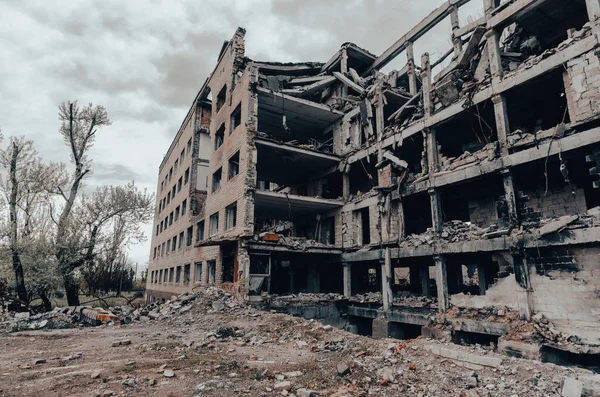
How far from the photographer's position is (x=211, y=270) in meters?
19.2

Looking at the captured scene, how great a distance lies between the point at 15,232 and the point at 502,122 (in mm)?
23724

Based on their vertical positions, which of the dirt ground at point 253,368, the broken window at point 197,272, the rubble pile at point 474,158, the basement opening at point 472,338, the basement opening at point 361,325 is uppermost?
the rubble pile at point 474,158

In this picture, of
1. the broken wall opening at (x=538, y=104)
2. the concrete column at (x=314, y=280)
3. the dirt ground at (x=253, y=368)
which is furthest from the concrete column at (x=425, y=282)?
the dirt ground at (x=253, y=368)

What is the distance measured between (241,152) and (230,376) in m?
12.5

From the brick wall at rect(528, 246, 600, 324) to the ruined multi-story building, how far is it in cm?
4

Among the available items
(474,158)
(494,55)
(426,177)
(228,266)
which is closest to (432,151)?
(426,177)

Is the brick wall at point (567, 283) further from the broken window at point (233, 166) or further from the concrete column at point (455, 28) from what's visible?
the broken window at point (233, 166)

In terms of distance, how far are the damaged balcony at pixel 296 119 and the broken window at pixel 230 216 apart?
4.01 metres

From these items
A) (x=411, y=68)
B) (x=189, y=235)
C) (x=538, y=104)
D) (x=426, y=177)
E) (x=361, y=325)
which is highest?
(x=411, y=68)

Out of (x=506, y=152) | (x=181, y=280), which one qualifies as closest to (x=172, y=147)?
(x=181, y=280)

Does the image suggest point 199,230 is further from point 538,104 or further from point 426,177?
point 538,104

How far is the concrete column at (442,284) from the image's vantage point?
12703 millimetres

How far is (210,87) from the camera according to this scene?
24672 millimetres

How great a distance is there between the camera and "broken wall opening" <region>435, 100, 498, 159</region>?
1338 cm
